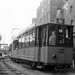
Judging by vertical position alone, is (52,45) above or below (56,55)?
above

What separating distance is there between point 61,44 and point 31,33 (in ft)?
8.88

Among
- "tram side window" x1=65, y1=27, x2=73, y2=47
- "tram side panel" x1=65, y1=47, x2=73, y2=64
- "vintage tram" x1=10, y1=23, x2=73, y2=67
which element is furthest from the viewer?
"tram side window" x1=65, y1=27, x2=73, y2=47

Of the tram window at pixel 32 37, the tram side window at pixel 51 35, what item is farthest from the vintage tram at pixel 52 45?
the tram window at pixel 32 37

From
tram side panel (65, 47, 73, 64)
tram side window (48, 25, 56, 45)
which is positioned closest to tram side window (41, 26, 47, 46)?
tram side window (48, 25, 56, 45)

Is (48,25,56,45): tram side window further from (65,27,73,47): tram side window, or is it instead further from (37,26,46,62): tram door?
(65,27,73,47): tram side window

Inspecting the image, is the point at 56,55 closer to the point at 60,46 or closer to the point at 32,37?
the point at 60,46

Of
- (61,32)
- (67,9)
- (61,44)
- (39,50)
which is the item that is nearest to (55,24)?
(61,32)

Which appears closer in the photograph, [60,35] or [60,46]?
[60,46]

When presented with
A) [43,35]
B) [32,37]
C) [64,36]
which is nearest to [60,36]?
[64,36]

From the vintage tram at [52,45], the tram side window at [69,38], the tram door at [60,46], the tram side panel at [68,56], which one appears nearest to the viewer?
the vintage tram at [52,45]

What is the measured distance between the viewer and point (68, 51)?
10.4 metres

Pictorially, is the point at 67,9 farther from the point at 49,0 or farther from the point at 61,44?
the point at 61,44

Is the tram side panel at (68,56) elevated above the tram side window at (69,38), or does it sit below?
below

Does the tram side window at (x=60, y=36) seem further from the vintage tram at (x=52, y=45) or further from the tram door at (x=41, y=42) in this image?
the tram door at (x=41, y=42)
